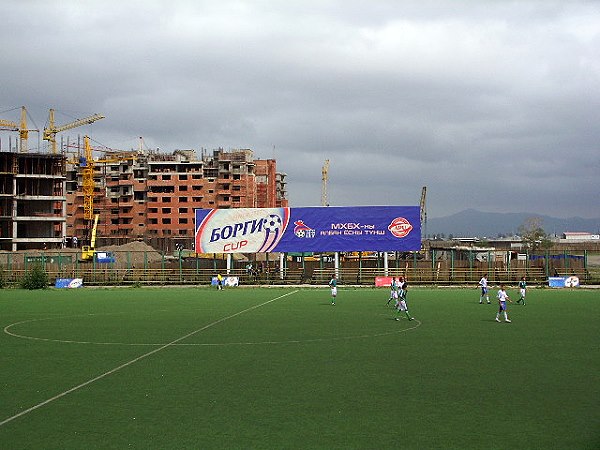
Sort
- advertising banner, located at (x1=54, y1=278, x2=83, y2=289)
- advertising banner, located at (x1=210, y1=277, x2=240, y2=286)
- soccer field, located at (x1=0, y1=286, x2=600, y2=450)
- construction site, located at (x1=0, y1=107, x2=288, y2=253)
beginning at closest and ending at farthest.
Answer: soccer field, located at (x1=0, y1=286, x2=600, y2=450) → advertising banner, located at (x1=210, y1=277, x2=240, y2=286) → advertising banner, located at (x1=54, y1=278, x2=83, y2=289) → construction site, located at (x1=0, y1=107, x2=288, y2=253)

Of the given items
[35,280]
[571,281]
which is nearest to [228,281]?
[35,280]

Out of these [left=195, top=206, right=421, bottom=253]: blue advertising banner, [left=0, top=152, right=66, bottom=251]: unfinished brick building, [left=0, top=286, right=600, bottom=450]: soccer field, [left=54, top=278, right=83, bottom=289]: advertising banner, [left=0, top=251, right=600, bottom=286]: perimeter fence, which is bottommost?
[left=0, top=286, right=600, bottom=450]: soccer field

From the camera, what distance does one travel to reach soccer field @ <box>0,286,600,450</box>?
45.6 ft

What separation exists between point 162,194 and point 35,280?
352 feet

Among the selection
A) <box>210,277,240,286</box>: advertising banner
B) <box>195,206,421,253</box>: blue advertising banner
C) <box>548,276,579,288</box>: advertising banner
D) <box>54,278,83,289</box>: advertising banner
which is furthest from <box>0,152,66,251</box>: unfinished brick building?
<box>548,276,579,288</box>: advertising banner

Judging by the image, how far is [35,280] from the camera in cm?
7081

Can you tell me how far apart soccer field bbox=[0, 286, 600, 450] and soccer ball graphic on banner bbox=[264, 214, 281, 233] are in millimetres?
38865

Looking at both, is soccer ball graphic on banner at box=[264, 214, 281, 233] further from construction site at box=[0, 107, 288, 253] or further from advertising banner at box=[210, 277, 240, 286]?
construction site at box=[0, 107, 288, 253]

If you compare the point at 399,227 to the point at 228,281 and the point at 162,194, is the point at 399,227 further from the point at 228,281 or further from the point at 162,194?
the point at 162,194

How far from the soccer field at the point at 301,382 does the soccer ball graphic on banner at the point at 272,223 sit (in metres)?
38.9

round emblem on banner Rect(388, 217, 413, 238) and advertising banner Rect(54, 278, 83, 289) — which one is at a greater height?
round emblem on banner Rect(388, 217, 413, 238)

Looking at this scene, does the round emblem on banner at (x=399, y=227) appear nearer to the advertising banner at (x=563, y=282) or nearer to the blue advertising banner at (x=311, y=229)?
the blue advertising banner at (x=311, y=229)

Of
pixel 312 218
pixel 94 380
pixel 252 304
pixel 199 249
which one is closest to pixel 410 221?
pixel 312 218

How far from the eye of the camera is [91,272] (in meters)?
78.4
